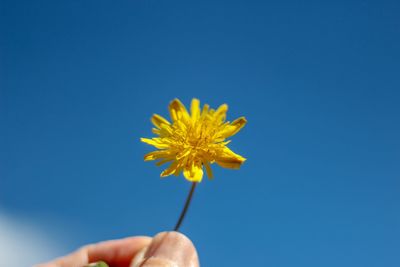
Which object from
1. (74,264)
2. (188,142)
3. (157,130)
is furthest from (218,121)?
(74,264)

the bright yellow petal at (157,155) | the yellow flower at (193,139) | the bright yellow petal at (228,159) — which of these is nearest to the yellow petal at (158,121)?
the yellow flower at (193,139)

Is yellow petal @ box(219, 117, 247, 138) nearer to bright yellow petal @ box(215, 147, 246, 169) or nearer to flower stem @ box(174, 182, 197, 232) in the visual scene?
bright yellow petal @ box(215, 147, 246, 169)

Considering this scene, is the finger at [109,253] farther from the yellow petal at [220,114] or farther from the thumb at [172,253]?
the yellow petal at [220,114]

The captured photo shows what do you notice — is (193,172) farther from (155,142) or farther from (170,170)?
(155,142)

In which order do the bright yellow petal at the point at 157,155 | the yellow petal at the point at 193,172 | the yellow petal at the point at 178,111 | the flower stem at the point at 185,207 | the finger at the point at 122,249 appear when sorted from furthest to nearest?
the finger at the point at 122,249 < the yellow petal at the point at 178,111 < the bright yellow petal at the point at 157,155 < the yellow petal at the point at 193,172 < the flower stem at the point at 185,207

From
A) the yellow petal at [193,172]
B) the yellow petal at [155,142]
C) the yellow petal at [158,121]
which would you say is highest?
the yellow petal at [158,121]

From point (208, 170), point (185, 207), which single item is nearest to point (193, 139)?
point (208, 170)
